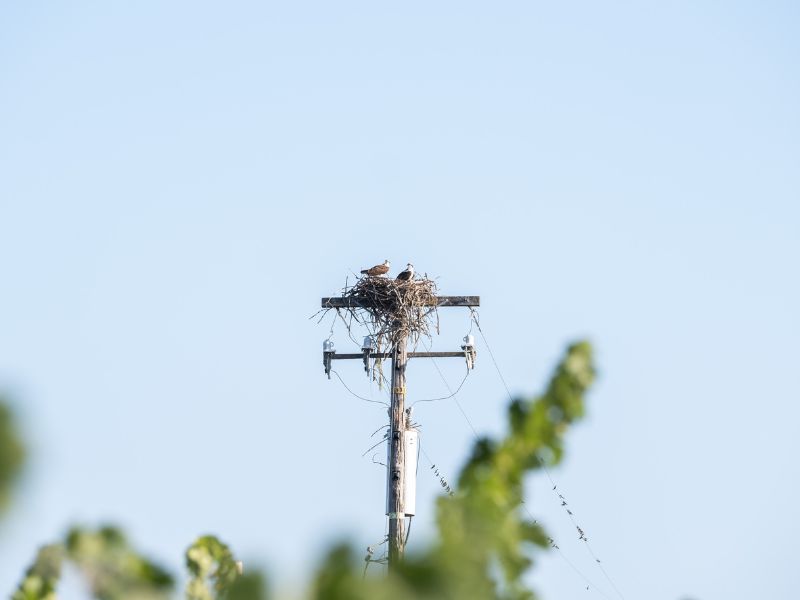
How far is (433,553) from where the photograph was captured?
1.21 meters

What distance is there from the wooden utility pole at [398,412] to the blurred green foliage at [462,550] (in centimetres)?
965

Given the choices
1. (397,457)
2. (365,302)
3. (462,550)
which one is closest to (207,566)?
(462,550)

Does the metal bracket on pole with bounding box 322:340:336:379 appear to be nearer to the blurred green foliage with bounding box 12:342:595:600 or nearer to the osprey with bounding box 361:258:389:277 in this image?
the osprey with bounding box 361:258:389:277

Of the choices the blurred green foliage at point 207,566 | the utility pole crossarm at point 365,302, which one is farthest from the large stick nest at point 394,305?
the blurred green foliage at point 207,566

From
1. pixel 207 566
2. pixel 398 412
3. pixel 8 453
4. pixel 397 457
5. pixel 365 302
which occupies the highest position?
pixel 365 302

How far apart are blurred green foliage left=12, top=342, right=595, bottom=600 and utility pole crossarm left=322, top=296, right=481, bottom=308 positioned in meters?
11.0

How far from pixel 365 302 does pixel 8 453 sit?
13.1 metres

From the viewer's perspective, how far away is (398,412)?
12.4 meters

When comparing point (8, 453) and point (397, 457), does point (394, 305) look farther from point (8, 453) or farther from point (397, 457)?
point (8, 453)

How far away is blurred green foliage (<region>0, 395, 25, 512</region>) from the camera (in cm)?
82

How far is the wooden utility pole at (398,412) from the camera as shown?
39.9 feet

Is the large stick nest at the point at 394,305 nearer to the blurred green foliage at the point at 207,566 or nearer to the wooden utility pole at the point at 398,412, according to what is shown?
the wooden utility pole at the point at 398,412

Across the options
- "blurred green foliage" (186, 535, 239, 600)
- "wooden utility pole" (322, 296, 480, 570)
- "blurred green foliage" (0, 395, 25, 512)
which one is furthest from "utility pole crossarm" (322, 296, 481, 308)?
"blurred green foliage" (0, 395, 25, 512)

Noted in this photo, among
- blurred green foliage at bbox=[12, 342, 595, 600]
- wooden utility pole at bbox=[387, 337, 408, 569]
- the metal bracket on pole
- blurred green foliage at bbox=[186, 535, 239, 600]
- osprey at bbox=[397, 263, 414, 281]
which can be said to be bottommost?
blurred green foliage at bbox=[12, 342, 595, 600]
